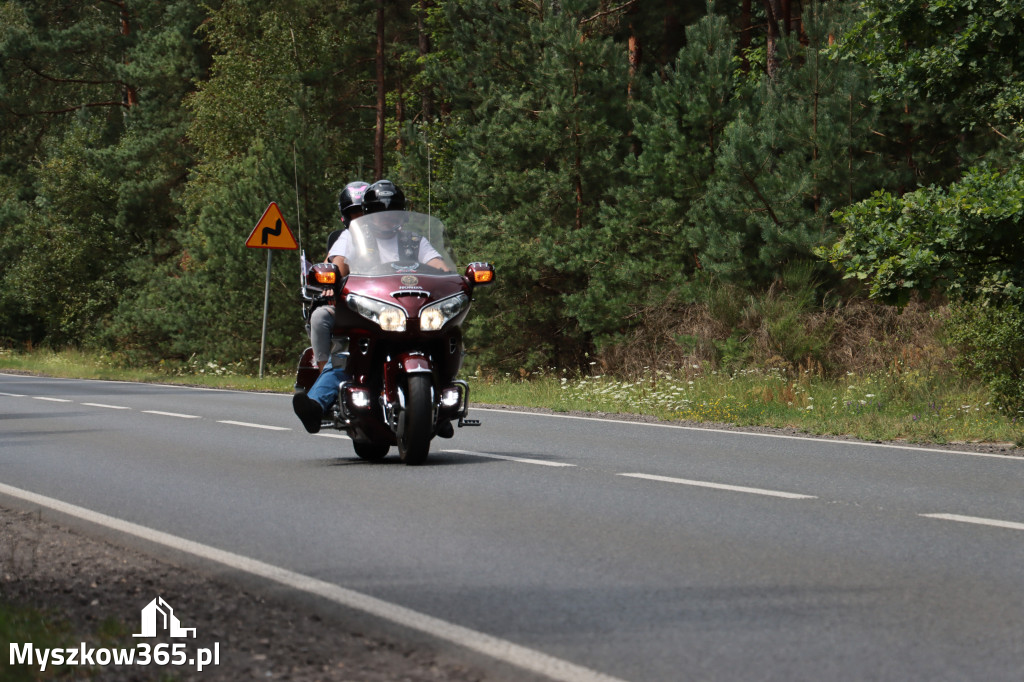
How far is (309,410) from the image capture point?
10.6 m

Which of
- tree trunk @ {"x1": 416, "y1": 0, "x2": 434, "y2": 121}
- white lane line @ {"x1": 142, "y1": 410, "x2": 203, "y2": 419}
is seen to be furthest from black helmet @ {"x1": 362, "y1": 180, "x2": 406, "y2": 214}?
tree trunk @ {"x1": 416, "y1": 0, "x2": 434, "y2": 121}

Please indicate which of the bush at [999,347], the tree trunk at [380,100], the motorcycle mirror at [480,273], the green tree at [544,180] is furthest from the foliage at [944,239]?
the tree trunk at [380,100]

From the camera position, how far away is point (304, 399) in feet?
34.8

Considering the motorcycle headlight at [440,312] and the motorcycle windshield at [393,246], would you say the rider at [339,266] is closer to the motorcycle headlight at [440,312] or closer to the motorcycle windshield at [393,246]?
the motorcycle windshield at [393,246]

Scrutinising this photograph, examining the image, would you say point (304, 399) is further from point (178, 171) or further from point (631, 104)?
point (178, 171)

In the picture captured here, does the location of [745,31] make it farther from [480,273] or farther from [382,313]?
[382,313]

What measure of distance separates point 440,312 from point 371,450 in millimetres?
1628

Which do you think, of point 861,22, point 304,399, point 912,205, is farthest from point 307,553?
point 861,22

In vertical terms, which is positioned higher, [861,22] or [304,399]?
[861,22]

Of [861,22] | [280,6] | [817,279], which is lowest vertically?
[817,279]

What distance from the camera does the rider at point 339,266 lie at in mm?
10602

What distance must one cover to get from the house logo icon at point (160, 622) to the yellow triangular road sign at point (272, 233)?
20712 mm

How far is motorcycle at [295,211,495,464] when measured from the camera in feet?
33.6

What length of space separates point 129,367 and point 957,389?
25832 mm
